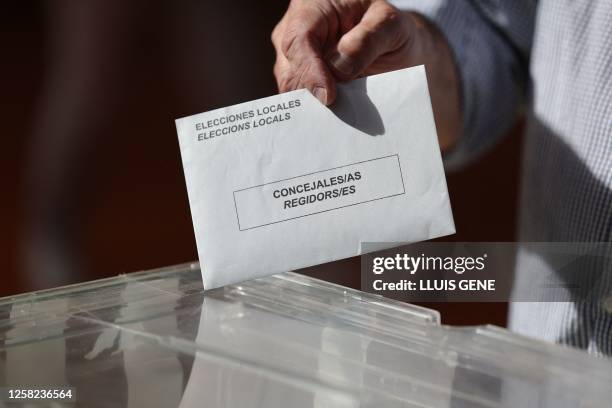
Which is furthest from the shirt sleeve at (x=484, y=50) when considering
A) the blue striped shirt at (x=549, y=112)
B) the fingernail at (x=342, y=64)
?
the fingernail at (x=342, y=64)

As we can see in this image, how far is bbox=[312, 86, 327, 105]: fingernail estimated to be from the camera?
583 mm

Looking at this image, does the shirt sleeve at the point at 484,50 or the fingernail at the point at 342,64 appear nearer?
the fingernail at the point at 342,64

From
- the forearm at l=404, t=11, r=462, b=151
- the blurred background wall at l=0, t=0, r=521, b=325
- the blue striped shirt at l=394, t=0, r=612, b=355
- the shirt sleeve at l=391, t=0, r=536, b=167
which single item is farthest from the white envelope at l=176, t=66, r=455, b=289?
the blurred background wall at l=0, t=0, r=521, b=325

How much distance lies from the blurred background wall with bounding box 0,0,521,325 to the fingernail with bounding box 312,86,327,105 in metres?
1.71

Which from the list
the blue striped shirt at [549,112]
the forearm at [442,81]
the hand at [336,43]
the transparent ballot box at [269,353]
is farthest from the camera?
the forearm at [442,81]

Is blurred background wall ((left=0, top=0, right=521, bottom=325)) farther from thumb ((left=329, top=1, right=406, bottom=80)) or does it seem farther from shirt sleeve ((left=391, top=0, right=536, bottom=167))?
thumb ((left=329, top=1, right=406, bottom=80))

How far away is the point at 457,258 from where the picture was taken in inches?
24.0

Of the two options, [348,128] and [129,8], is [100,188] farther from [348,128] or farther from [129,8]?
[348,128]

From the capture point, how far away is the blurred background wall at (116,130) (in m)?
2.20

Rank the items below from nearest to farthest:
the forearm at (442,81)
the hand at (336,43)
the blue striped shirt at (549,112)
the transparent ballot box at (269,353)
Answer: the transparent ballot box at (269,353), the hand at (336,43), the blue striped shirt at (549,112), the forearm at (442,81)

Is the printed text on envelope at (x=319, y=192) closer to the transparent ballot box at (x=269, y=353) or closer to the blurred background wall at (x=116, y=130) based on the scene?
the transparent ballot box at (x=269, y=353)

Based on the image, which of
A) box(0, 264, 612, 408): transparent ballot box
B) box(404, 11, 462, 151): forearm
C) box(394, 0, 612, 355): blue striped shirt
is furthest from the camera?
box(404, 11, 462, 151): forearm

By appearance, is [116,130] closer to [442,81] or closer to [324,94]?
[442,81]

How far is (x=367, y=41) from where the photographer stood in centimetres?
65
